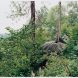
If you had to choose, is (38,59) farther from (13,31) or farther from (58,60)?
(13,31)

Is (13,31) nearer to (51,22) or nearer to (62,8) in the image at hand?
(51,22)

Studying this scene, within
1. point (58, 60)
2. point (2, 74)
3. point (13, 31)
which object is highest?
point (13, 31)

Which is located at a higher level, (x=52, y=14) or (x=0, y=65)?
(x=52, y=14)

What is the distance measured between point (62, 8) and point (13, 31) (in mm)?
652

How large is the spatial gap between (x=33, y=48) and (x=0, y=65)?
440 mm

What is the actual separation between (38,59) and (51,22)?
0.47 m

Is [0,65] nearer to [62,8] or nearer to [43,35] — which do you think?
[43,35]

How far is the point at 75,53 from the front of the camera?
2256 mm

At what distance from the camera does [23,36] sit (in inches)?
91.1

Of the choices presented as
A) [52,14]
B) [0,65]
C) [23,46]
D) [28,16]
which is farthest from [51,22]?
[0,65]

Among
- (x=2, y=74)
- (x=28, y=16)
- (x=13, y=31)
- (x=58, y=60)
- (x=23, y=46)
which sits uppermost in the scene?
(x=28, y=16)

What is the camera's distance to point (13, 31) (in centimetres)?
231

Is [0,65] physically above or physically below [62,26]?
below

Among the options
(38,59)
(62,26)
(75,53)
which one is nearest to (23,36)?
(38,59)
